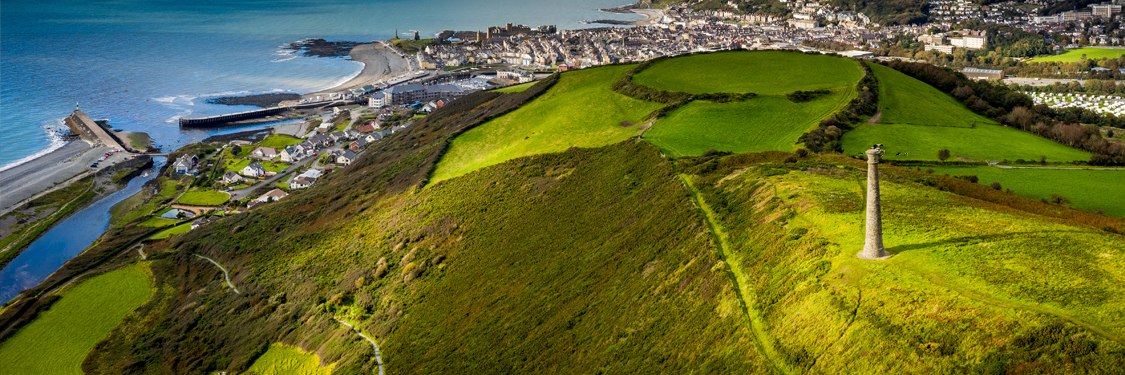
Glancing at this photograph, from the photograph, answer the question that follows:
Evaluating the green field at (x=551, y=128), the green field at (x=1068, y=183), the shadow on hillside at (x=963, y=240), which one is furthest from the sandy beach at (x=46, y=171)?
the green field at (x=1068, y=183)

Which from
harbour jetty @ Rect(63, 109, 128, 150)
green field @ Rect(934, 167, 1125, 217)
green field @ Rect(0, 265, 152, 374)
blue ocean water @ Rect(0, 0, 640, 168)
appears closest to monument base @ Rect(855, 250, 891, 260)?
green field @ Rect(934, 167, 1125, 217)

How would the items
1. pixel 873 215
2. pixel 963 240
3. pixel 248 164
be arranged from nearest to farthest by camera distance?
pixel 873 215 → pixel 963 240 → pixel 248 164

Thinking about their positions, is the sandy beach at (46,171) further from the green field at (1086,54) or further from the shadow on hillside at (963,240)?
the green field at (1086,54)

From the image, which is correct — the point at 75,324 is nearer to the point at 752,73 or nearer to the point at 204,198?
the point at 204,198

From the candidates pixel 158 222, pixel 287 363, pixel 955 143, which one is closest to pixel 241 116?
pixel 158 222

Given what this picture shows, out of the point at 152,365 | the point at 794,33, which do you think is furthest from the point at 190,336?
the point at 794,33

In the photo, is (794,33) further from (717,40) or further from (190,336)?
(190,336)
